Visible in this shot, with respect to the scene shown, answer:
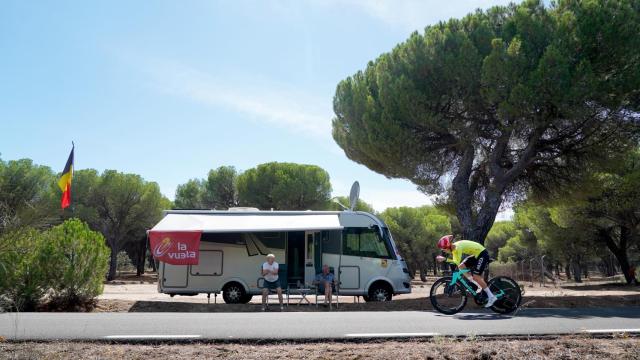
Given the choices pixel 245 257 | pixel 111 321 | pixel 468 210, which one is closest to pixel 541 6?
pixel 468 210

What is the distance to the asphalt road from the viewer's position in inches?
227

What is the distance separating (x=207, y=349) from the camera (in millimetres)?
5055

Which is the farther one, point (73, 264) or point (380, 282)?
point (380, 282)

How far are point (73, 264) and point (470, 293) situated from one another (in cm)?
759

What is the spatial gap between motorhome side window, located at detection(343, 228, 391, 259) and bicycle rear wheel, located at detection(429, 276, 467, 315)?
518 centimetres

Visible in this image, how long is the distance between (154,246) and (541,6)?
12935 millimetres

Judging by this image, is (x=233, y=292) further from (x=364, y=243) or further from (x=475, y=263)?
(x=475, y=263)

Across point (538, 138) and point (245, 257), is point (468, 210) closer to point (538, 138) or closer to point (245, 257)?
point (538, 138)

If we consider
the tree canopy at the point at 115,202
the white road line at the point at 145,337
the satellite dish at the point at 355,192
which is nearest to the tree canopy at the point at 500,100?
the satellite dish at the point at 355,192

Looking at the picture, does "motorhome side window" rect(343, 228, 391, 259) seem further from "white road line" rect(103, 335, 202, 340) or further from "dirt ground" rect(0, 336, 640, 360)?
"white road line" rect(103, 335, 202, 340)

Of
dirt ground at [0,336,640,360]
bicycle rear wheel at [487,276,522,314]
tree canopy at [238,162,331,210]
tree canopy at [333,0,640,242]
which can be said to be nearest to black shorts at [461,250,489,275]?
bicycle rear wheel at [487,276,522,314]

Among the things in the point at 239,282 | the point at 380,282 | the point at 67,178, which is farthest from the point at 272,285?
the point at 67,178

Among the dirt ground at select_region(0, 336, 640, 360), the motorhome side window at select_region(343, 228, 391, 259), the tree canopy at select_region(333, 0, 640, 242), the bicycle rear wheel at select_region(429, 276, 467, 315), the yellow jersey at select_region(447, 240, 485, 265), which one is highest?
the tree canopy at select_region(333, 0, 640, 242)

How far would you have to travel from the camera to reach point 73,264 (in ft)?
32.9
